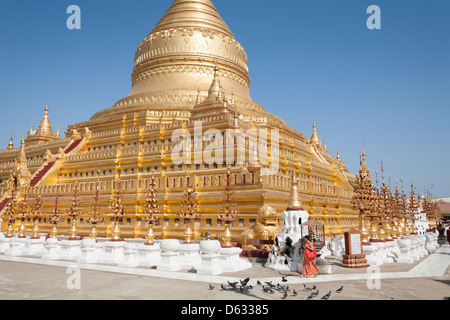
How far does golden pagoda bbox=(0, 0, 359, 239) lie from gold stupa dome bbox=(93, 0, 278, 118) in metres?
0.14

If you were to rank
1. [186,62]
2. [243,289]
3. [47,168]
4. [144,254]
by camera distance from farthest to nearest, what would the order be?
1. [186,62]
2. [47,168]
3. [144,254]
4. [243,289]

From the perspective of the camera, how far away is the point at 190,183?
2556 cm

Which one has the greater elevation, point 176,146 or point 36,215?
point 176,146

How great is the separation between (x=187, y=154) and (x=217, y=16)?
28047mm

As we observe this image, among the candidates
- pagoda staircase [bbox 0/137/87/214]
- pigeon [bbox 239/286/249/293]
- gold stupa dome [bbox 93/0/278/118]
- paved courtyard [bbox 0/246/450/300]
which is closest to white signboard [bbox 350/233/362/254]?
paved courtyard [bbox 0/246/450/300]

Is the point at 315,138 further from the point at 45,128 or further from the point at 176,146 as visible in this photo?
the point at 45,128

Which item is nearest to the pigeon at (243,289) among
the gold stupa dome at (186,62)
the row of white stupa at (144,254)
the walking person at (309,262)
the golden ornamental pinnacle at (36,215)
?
the row of white stupa at (144,254)

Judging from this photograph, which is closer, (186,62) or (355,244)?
(355,244)

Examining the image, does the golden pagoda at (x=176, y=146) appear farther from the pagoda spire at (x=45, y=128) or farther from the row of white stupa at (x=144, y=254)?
the row of white stupa at (x=144, y=254)

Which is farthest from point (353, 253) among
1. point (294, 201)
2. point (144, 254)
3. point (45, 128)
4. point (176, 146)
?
point (45, 128)

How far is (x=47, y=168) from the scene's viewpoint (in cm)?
3484

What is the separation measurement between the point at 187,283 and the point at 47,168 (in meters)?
27.4

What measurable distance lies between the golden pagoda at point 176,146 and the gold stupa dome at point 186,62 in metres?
0.14
